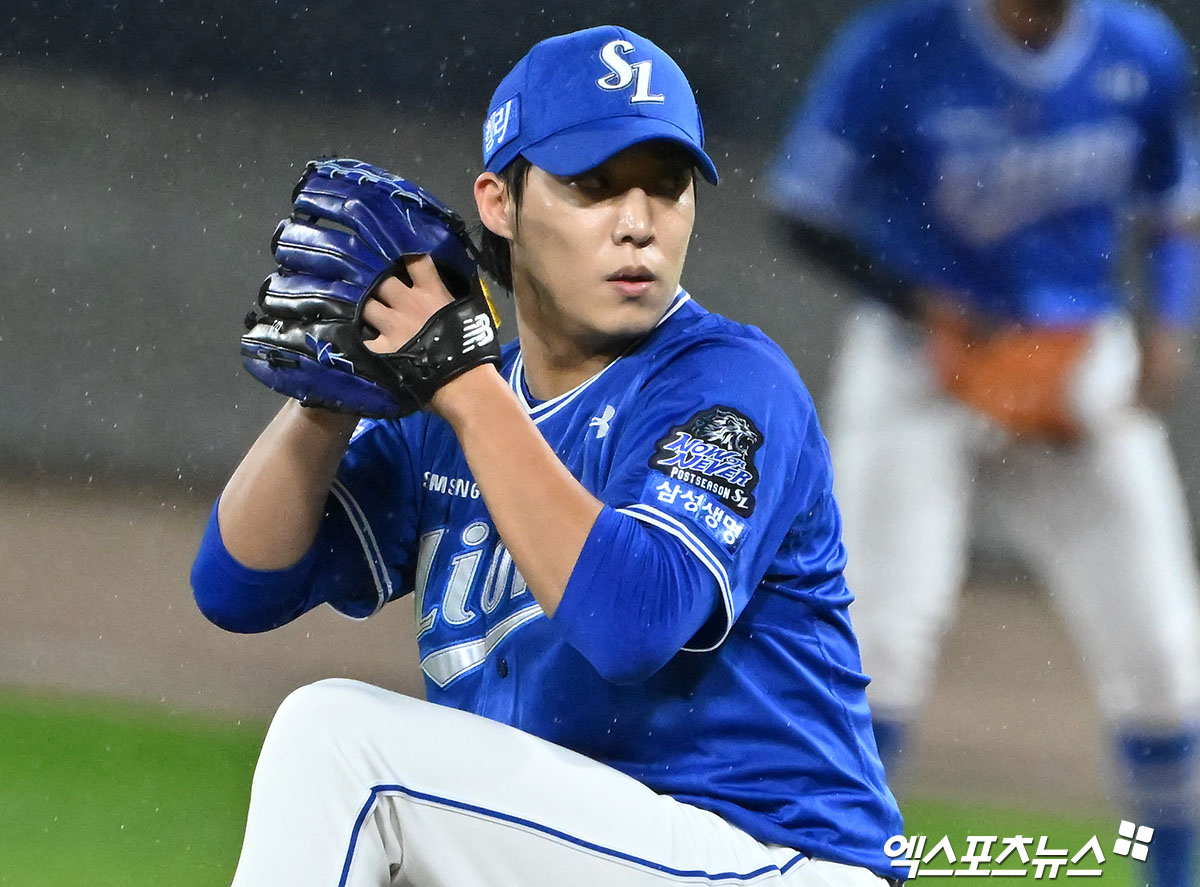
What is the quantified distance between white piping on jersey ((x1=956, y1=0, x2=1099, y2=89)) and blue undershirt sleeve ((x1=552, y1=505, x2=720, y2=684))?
1.76m

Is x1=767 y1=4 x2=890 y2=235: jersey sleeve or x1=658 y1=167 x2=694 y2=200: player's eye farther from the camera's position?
x1=767 y1=4 x2=890 y2=235: jersey sleeve

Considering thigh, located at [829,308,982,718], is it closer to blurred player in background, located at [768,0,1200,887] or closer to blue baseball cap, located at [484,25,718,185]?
blurred player in background, located at [768,0,1200,887]

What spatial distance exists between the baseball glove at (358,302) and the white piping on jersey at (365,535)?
0.55ft

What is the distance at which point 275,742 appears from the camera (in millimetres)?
874

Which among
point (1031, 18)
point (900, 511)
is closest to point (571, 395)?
point (900, 511)

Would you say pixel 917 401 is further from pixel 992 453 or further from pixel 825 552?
pixel 825 552

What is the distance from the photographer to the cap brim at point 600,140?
105 cm

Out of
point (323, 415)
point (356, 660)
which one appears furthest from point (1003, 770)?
point (323, 415)

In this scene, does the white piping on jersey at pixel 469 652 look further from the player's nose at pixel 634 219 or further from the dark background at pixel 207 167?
the dark background at pixel 207 167

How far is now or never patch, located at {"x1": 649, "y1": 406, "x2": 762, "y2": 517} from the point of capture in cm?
92

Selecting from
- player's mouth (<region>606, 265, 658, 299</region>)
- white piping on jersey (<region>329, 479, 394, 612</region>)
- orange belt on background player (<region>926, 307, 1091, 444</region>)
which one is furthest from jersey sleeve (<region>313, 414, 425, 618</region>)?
orange belt on background player (<region>926, 307, 1091, 444</region>)

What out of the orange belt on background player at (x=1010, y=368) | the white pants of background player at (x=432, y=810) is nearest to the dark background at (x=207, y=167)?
the orange belt on background player at (x=1010, y=368)

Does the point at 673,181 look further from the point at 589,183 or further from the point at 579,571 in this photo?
the point at 579,571

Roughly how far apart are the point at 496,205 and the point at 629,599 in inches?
16.6
